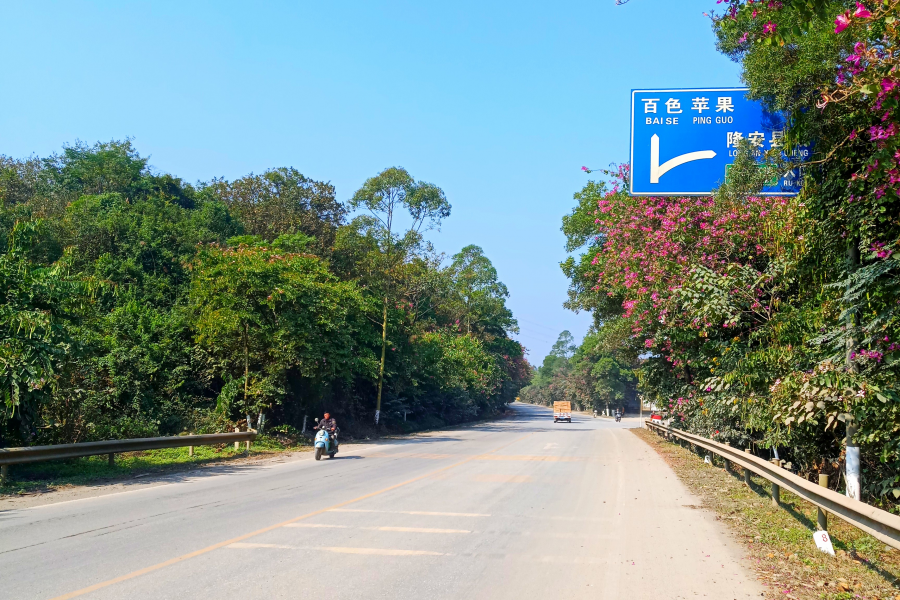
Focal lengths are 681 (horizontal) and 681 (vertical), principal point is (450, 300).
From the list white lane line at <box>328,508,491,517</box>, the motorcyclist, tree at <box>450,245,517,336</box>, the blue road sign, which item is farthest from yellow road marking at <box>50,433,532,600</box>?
tree at <box>450,245,517,336</box>

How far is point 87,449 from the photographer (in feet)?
50.2

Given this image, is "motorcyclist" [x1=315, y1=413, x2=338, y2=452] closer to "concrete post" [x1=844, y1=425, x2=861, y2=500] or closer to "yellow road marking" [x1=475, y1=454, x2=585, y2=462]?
"yellow road marking" [x1=475, y1=454, x2=585, y2=462]

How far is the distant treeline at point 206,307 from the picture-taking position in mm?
16031

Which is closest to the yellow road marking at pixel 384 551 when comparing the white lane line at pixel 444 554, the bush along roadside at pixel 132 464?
the white lane line at pixel 444 554

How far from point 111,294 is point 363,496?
63.7 ft

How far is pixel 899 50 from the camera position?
852 cm

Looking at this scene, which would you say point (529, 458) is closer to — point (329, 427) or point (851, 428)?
point (329, 427)

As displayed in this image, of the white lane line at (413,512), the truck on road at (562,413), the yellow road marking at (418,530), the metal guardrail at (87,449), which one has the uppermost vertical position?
the metal guardrail at (87,449)

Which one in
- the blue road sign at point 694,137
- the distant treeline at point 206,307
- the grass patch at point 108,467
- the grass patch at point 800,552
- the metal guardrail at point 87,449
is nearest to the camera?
the grass patch at point 800,552

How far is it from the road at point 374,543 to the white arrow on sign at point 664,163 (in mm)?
5797

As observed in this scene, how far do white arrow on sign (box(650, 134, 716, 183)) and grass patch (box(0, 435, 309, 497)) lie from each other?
1277cm

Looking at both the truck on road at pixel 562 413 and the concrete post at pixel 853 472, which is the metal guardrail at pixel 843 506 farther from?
the truck on road at pixel 562 413

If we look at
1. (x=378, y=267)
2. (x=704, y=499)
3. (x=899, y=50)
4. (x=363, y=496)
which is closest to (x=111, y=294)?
(x=378, y=267)

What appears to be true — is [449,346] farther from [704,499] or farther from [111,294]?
[704,499]
